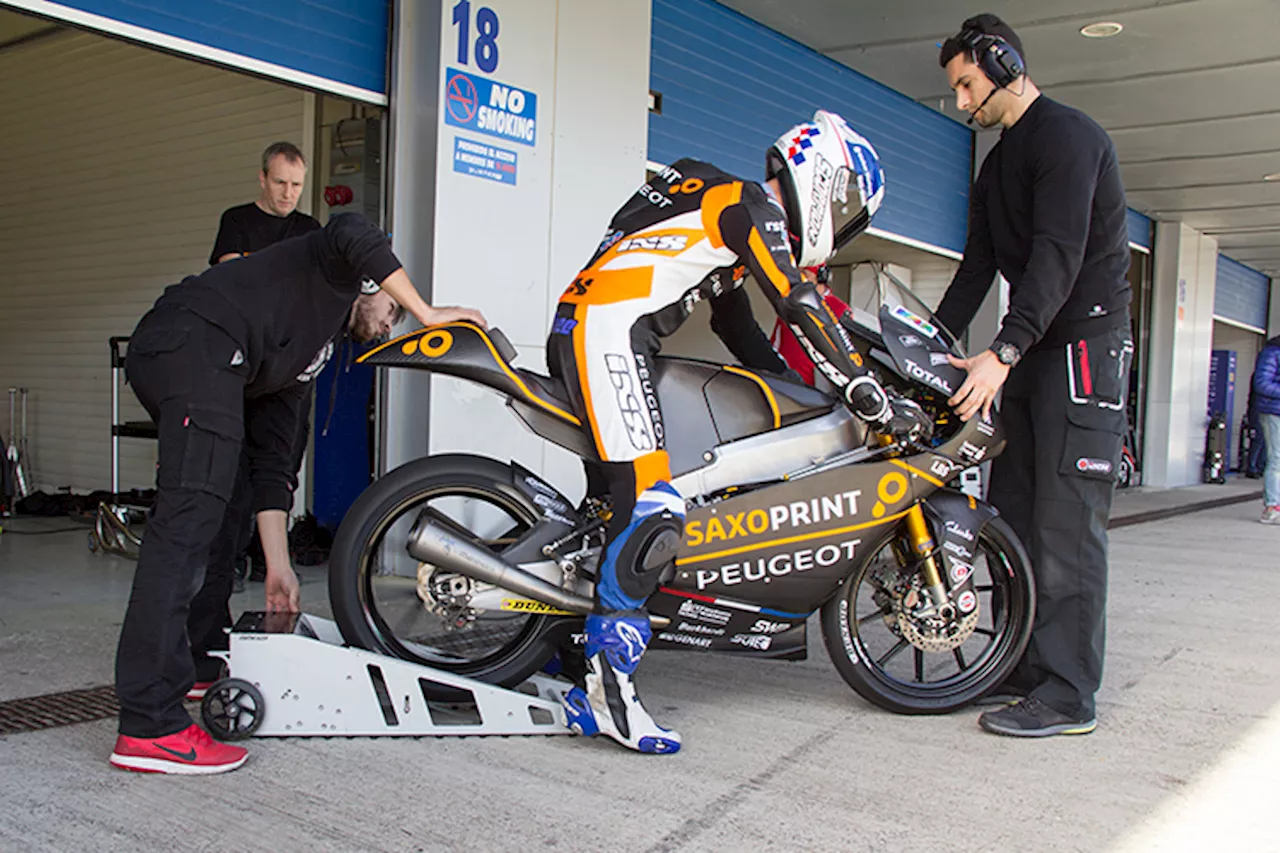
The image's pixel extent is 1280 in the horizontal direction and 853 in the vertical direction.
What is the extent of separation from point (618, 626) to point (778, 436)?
2.59 ft

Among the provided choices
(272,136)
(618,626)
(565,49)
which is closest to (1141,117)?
(565,49)

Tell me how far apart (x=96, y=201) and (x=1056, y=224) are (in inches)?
333

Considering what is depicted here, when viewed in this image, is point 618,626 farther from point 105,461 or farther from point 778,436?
point 105,461

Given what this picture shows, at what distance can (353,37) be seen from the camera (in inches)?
205

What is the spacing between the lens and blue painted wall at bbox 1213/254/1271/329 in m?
18.9

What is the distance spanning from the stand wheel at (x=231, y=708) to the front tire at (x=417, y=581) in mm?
311

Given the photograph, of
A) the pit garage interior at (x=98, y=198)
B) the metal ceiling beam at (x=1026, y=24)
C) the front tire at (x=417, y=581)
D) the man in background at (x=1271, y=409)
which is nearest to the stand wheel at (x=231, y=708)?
the front tire at (x=417, y=581)

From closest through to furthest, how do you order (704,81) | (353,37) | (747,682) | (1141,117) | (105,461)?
(747,682)
(353,37)
(704,81)
(105,461)
(1141,117)

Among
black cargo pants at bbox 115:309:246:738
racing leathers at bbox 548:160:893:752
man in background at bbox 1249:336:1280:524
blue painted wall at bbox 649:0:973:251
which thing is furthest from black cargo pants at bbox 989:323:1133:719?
man in background at bbox 1249:336:1280:524

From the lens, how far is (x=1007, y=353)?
322 cm

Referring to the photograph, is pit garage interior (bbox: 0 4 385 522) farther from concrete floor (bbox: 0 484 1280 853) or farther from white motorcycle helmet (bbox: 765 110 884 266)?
concrete floor (bbox: 0 484 1280 853)

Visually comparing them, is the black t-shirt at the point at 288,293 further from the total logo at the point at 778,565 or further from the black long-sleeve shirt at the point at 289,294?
the total logo at the point at 778,565

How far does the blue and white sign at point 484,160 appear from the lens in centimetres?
535

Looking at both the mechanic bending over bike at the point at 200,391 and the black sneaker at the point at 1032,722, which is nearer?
the mechanic bending over bike at the point at 200,391
